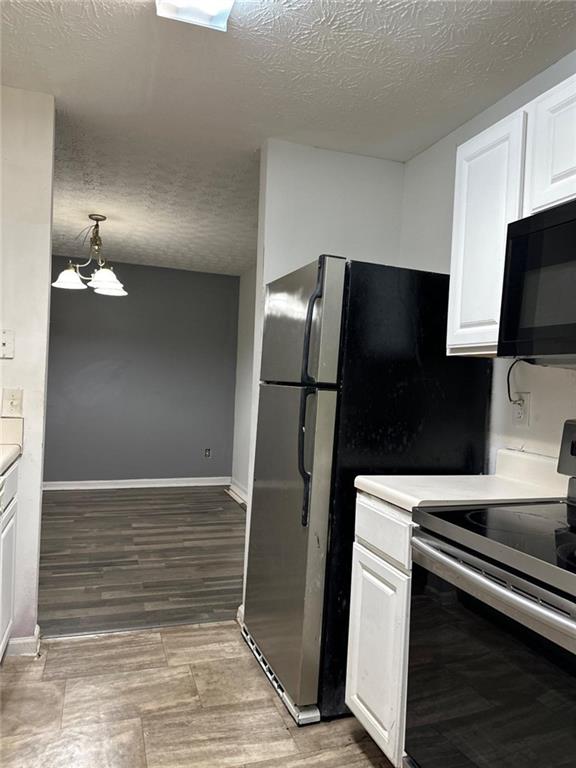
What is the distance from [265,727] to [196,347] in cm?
480

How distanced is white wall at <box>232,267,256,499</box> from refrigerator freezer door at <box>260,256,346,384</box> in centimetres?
352

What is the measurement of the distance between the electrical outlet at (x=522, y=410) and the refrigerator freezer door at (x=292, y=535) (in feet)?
2.43

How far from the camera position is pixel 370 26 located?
72.7 inches

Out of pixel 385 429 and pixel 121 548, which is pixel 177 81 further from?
pixel 121 548

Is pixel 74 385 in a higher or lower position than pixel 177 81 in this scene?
lower

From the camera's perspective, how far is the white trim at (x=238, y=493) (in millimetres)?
5645

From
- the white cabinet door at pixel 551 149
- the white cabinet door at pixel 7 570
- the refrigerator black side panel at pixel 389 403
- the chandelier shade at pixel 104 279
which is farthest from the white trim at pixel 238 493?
the white cabinet door at pixel 551 149

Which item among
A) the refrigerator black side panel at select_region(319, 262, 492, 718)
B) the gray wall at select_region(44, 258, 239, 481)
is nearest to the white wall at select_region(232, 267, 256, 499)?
the gray wall at select_region(44, 258, 239, 481)

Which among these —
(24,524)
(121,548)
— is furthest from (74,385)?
(24,524)

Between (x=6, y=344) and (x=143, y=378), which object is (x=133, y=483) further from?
(x=6, y=344)

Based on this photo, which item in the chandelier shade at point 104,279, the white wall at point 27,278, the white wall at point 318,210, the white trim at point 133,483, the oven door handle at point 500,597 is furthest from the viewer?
the white trim at point 133,483

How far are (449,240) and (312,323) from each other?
1.00 metres

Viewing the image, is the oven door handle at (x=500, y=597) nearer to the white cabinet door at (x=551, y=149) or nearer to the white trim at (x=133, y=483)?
the white cabinet door at (x=551, y=149)

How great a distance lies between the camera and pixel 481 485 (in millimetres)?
1973
